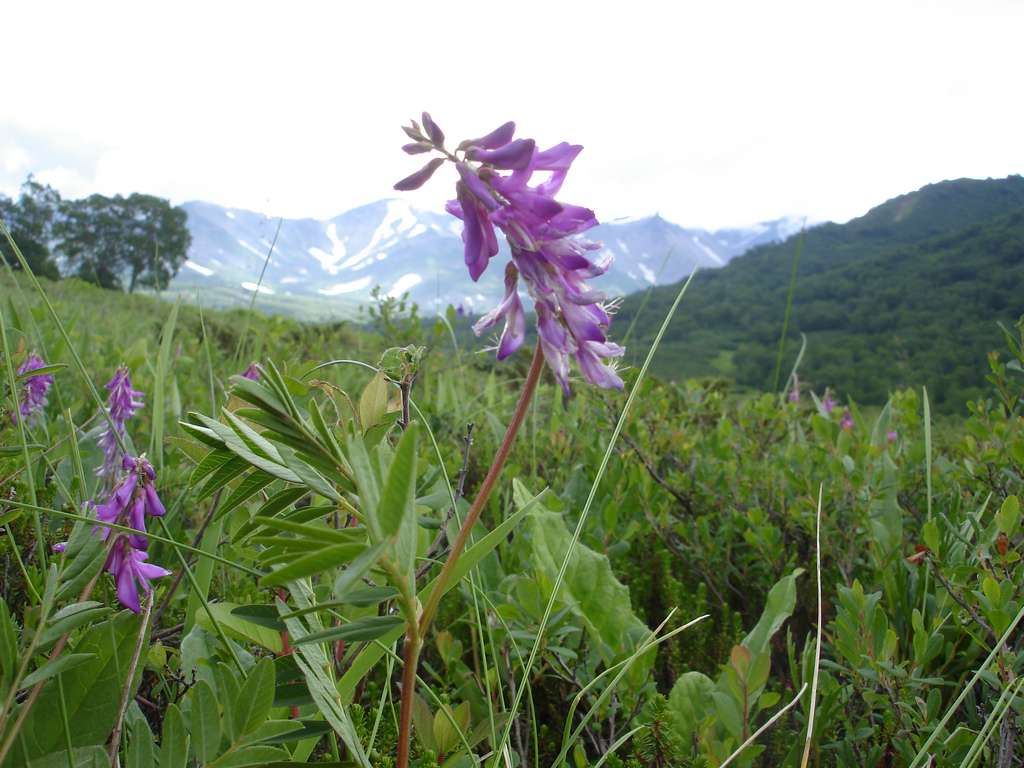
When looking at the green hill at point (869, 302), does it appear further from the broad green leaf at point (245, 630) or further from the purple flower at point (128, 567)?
the purple flower at point (128, 567)

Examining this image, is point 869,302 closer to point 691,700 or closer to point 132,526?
point 691,700

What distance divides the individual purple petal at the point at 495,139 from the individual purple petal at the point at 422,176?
0.04m

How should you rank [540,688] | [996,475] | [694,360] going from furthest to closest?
[694,360] < [996,475] < [540,688]

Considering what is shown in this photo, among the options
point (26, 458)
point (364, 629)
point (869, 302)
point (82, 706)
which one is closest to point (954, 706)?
point (364, 629)

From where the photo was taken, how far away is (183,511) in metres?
1.97

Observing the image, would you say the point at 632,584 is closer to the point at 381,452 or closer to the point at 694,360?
the point at 381,452

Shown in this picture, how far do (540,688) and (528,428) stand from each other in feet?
5.82

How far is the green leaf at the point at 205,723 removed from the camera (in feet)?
2.65

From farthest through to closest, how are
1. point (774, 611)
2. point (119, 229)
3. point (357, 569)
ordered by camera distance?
point (119, 229) < point (774, 611) < point (357, 569)

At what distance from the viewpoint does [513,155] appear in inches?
32.2

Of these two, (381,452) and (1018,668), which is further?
(1018,668)

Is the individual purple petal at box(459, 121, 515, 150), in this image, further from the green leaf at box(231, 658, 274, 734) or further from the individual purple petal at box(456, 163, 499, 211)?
the green leaf at box(231, 658, 274, 734)

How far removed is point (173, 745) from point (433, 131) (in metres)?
0.79

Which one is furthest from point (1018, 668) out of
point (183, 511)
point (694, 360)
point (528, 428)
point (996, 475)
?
point (694, 360)
